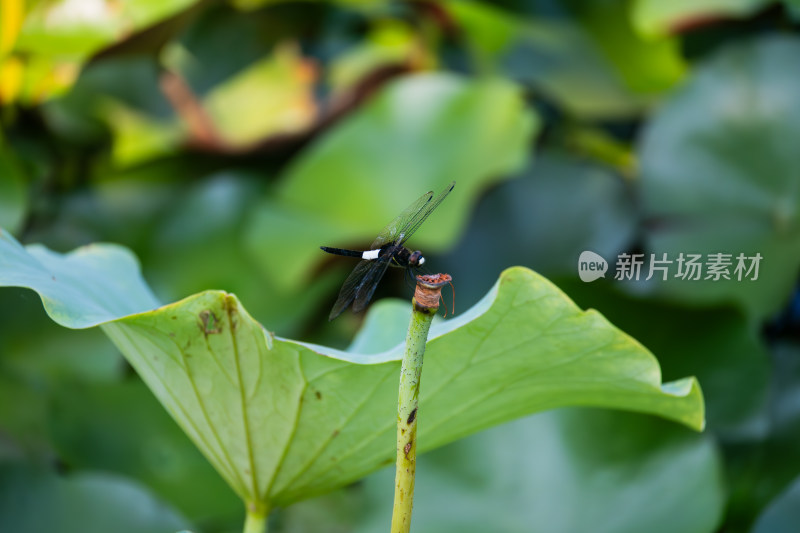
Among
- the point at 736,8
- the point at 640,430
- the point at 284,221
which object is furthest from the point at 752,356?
the point at 284,221

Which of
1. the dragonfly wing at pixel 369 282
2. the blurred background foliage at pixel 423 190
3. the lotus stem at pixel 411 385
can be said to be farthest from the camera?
the blurred background foliage at pixel 423 190

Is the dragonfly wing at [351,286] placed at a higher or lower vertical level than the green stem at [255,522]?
higher

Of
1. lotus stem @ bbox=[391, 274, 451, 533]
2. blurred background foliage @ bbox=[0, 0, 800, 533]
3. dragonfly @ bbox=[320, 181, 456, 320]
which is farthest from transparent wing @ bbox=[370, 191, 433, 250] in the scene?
blurred background foliage @ bbox=[0, 0, 800, 533]

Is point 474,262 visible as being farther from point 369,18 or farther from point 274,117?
point 369,18

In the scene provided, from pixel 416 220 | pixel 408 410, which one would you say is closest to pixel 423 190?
pixel 416 220

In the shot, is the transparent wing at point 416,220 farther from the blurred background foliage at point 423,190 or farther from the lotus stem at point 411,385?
the blurred background foliage at point 423,190

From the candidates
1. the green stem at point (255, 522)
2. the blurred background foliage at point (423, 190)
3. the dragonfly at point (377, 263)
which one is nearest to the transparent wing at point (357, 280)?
the dragonfly at point (377, 263)

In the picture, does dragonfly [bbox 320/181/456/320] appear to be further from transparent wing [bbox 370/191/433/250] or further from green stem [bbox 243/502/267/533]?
green stem [bbox 243/502/267/533]
